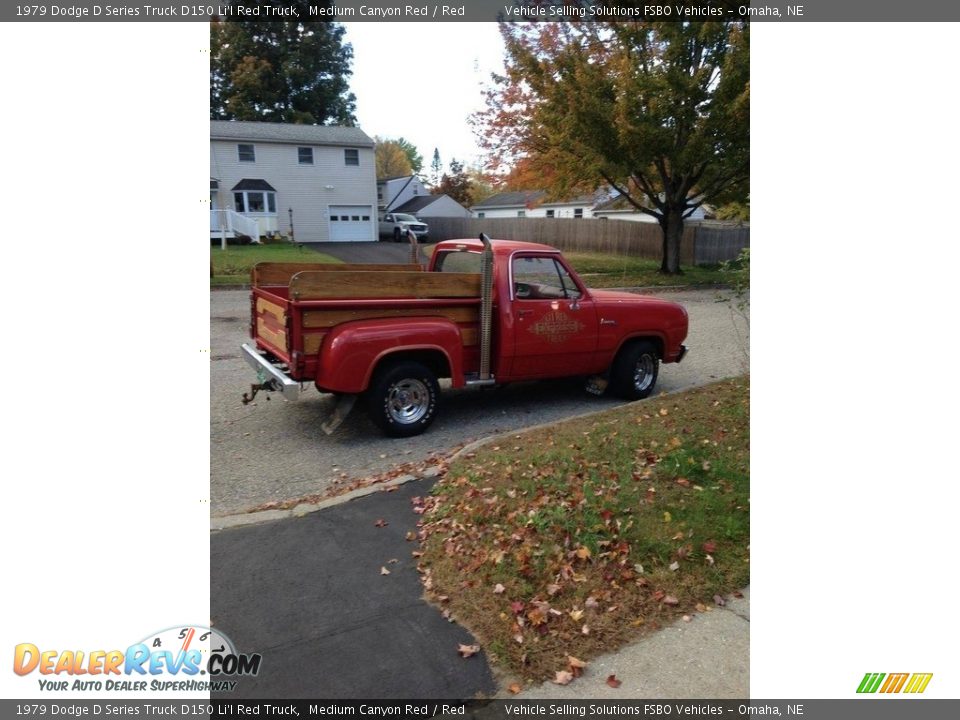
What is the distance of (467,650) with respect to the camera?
9.79 ft

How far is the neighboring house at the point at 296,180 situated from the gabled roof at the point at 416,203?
11831 mm

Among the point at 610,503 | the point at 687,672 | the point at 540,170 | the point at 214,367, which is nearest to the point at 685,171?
the point at 540,170

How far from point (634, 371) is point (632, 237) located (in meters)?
21.2

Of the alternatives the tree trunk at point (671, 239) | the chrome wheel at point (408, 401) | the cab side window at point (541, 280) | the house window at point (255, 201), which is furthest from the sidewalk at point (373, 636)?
the house window at point (255, 201)

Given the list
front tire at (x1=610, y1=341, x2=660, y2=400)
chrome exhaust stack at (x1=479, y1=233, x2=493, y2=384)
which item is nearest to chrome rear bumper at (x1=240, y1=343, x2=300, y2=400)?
chrome exhaust stack at (x1=479, y1=233, x2=493, y2=384)

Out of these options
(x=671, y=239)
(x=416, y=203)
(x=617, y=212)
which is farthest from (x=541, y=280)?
(x=416, y=203)

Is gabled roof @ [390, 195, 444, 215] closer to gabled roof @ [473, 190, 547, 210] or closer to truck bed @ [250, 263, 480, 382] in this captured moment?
gabled roof @ [473, 190, 547, 210]

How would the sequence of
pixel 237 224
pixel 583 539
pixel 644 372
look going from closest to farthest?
pixel 583 539 < pixel 644 372 < pixel 237 224

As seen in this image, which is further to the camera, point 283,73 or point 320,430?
point 283,73

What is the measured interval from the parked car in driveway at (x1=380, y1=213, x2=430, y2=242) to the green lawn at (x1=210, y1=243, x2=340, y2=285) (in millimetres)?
7953

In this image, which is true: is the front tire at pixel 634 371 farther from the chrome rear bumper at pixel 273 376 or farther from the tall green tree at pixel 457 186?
the tall green tree at pixel 457 186

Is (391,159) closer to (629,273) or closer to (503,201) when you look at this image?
(503,201)

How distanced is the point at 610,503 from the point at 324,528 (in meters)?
1.91

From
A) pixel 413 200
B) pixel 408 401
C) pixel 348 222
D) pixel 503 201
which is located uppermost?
pixel 413 200
